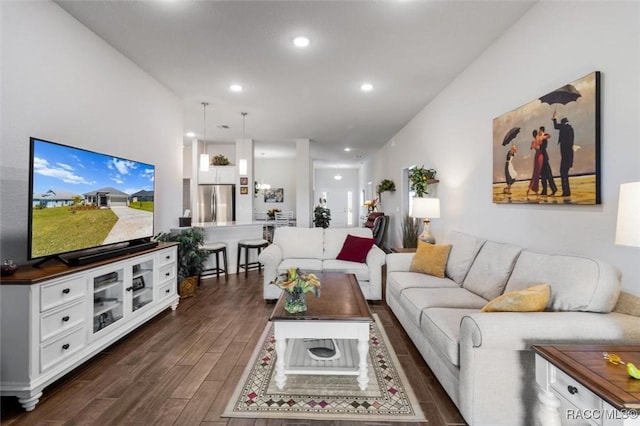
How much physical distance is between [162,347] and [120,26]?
297 cm

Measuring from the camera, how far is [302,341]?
2643mm

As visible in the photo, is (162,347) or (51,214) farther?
(162,347)

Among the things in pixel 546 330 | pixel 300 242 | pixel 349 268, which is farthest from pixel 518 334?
pixel 300 242

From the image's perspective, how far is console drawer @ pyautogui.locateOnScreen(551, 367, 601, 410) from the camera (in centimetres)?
115

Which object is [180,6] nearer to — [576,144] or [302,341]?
[302,341]

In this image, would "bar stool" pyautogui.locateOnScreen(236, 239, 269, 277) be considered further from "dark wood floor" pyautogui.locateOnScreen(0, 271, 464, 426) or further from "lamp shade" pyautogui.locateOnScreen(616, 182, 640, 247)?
"lamp shade" pyautogui.locateOnScreen(616, 182, 640, 247)

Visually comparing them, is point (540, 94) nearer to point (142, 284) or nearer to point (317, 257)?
point (317, 257)

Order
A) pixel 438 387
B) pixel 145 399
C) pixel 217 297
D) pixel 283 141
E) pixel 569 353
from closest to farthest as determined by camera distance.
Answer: pixel 569 353
pixel 145 399
pixel 438 387
pixel 217 297
pixel 283 141

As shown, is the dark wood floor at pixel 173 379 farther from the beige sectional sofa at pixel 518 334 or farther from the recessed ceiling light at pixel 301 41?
the recessed ceiling light at pixel 301 41

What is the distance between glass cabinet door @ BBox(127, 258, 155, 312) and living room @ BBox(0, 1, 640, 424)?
0.90 metres

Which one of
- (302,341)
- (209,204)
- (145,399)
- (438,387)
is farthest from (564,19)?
(209,204)

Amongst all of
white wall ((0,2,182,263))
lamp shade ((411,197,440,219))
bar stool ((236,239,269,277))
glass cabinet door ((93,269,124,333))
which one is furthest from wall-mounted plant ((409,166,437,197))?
glass cabinet door ((93,269,124,333))

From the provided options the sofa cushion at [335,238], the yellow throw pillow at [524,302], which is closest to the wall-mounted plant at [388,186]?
the sofa cushion at [335,238]

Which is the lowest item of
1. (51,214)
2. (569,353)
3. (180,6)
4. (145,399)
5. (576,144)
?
(145,399)
